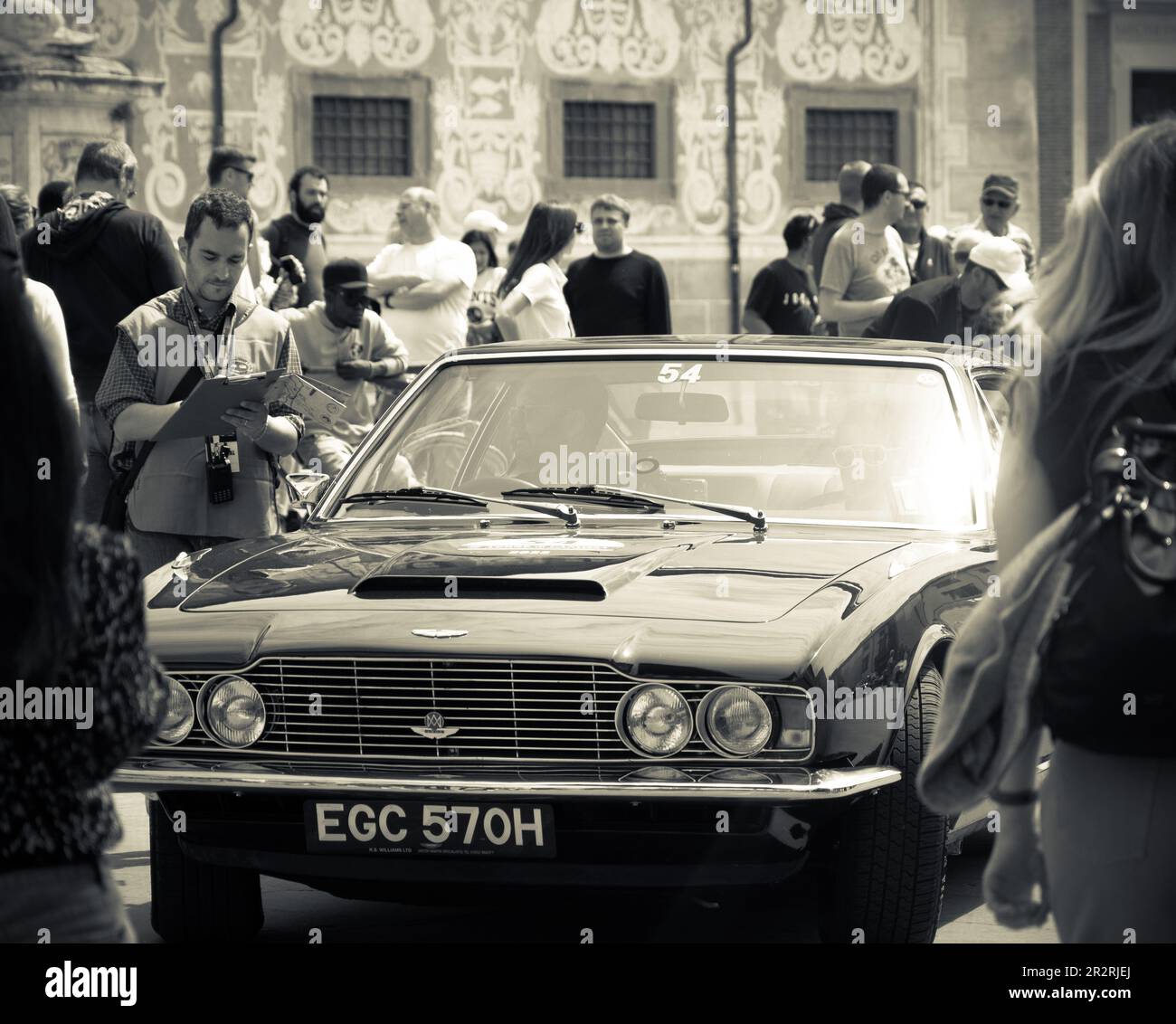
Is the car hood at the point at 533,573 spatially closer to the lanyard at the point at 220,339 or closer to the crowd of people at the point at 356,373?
the crowd of people at the point at 356,373

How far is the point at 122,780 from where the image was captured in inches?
197

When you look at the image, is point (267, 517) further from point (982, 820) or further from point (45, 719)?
point (45, 719)

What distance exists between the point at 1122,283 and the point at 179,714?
2767 millimetres

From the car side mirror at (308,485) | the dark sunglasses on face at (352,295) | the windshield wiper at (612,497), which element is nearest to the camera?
the windshield wiper at (612,497)

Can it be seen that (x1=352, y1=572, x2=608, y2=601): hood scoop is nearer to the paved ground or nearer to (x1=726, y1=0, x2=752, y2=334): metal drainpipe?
the paved ground

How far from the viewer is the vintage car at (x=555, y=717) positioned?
4832 millimetres

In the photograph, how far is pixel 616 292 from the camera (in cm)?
1215

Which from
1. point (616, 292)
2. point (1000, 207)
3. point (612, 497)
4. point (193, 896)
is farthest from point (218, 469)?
point (1000, 207)

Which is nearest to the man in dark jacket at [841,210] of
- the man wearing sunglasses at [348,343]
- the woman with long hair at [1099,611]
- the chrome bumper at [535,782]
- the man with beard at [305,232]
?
the man with beard at [305,232]

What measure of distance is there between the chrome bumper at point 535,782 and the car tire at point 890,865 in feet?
0.27

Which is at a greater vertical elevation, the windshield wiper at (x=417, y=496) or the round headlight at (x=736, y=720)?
the windshield wiper at (x=417, y=496)

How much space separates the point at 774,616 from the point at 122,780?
1.52m

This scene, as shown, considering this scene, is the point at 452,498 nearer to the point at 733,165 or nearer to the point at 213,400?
the point at 213,400

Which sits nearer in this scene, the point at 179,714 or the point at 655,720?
the point at 655,720
